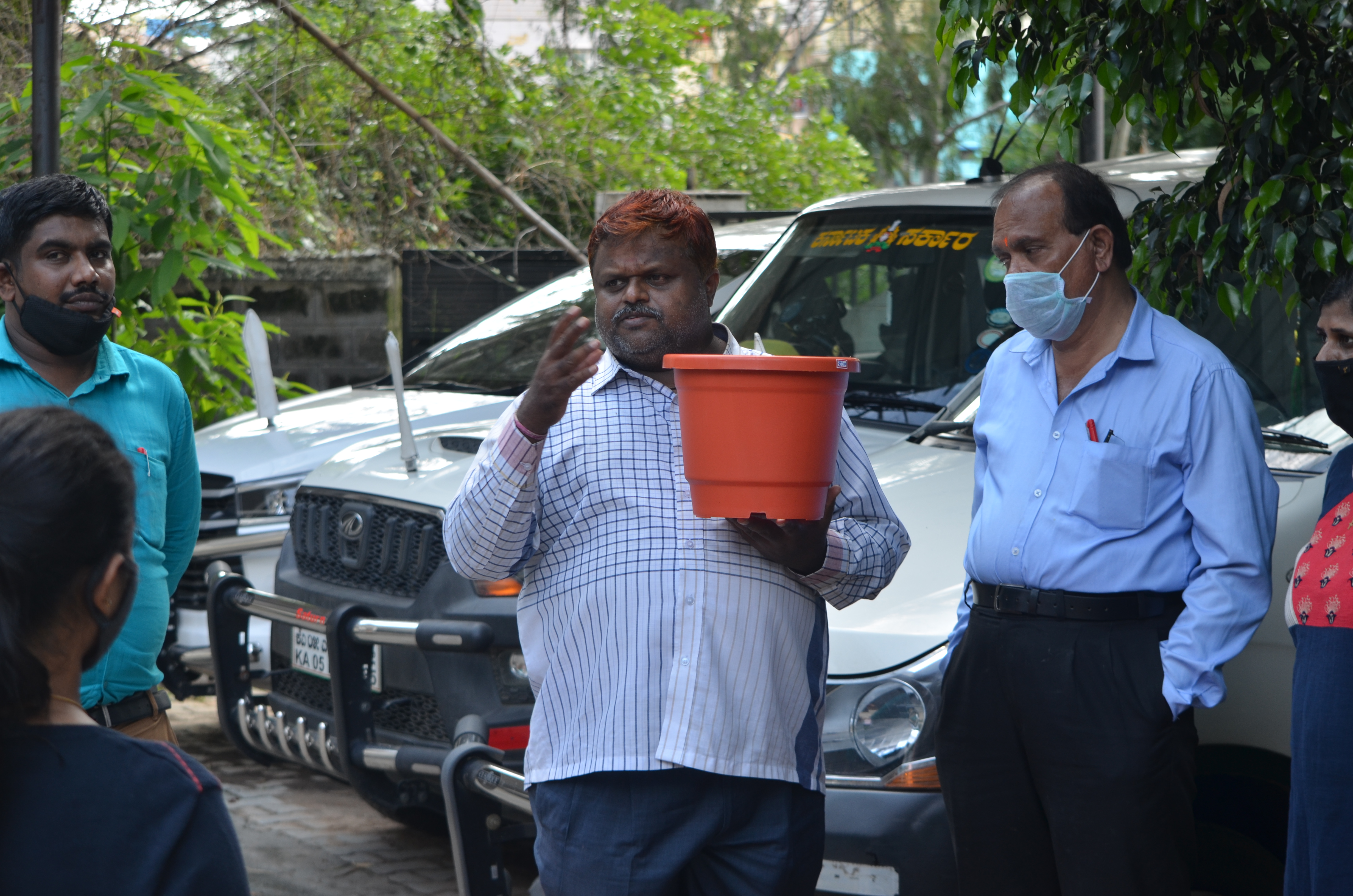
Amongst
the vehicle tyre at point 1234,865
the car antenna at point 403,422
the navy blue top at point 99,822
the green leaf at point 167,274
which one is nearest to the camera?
the navy blue top at point 99,822

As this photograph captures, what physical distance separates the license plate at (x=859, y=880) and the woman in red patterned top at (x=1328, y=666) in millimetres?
790

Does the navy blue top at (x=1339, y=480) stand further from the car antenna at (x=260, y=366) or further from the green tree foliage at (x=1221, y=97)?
the car antenna at (x=260, y=366)

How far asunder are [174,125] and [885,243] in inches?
113

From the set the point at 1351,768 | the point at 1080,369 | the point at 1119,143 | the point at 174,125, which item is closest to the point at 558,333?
the point at 1080,369

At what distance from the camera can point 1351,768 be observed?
258 centimetres


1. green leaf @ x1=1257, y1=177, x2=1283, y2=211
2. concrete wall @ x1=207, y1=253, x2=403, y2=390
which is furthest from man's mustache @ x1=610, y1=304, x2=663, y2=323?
concrete wall @ x1=207, y1=253, x2=403, y2=390

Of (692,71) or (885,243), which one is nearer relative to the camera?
(885,243)

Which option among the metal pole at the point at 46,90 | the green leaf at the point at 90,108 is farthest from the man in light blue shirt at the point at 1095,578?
the green leaf at the point at 90,108

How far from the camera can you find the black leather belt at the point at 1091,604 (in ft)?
9.14

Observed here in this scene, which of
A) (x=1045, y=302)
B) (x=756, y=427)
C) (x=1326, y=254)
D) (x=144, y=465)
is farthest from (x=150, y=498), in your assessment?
(x=1326, y=254)

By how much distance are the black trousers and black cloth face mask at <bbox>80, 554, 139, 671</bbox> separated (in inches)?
70.8

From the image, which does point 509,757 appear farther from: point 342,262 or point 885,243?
point 342,262

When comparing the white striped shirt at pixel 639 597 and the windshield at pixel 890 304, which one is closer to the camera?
the white striped shirt at pixel 639 597

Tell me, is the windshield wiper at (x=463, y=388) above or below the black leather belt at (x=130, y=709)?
above
